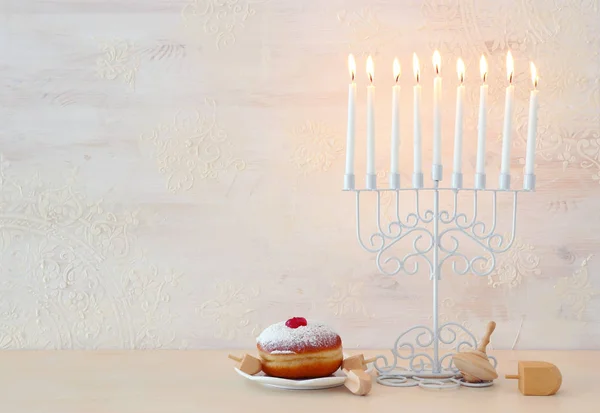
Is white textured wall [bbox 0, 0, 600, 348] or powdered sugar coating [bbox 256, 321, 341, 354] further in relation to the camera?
white textured wall [bbox 0, 0, 600, 348]

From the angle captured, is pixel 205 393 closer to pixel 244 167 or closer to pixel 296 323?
pixel 296 323

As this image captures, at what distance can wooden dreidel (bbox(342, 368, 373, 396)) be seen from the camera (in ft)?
3.62

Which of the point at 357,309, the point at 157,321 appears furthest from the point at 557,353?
the point at 157,321

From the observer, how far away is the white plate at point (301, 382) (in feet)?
3.70

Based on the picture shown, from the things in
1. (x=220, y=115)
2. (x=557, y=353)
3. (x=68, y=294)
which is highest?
(x=220, y=115)

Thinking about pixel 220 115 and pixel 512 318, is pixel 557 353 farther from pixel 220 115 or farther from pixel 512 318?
pixel 220 115

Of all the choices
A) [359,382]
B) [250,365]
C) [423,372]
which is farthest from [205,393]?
[423,372]

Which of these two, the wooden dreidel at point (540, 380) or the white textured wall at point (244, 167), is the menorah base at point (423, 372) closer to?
the wooden dreidel at point (540, 380)

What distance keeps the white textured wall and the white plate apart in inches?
12.7

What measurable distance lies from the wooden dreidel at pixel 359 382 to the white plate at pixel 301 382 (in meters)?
0.02

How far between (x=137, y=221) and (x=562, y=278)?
82cm

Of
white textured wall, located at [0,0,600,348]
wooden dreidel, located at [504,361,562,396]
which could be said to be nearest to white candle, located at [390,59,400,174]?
white textured wall, located at [0,0,600,348]

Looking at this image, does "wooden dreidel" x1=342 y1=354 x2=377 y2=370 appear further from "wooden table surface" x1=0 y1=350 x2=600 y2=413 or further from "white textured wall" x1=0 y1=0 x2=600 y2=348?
"white textured wall" x1=0 y1=0 x2=600 y2=348

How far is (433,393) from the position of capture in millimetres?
1133
